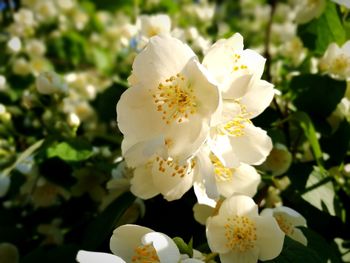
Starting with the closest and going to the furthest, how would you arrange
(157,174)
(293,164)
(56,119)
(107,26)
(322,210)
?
(157,174), (322,210), (293,164), (56,119), (107,26)

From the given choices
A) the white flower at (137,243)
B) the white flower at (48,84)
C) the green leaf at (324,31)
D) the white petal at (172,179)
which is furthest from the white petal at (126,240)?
the green leaf at (324,31)

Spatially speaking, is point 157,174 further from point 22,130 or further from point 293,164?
point 22,130

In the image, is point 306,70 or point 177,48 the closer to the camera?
point 177,48

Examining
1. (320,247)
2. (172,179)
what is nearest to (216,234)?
(172,179)

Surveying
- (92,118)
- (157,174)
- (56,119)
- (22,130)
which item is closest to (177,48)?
(157,174)

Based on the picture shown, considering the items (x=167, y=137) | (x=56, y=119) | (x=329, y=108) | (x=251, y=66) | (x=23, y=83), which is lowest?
(x=23, y=83)

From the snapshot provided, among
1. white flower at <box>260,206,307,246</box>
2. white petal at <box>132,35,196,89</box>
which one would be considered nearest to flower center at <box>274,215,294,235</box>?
white flower at <box>260,206,307,246</box>

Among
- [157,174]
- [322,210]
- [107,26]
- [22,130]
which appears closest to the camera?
[157,174]

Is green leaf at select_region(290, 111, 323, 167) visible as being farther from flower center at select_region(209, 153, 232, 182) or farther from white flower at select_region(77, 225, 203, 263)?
white flower at select_region(77, 225, 203, 263)
